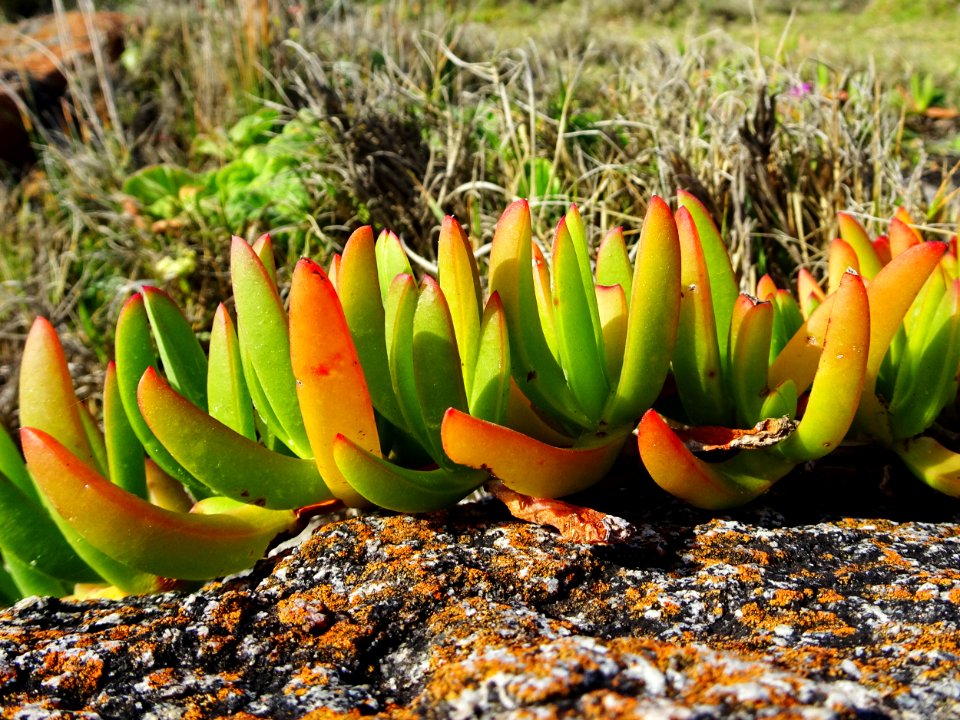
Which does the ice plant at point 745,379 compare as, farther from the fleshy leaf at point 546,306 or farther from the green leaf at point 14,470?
the green leaf at point 14,470

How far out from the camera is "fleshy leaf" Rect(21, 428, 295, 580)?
127 cm

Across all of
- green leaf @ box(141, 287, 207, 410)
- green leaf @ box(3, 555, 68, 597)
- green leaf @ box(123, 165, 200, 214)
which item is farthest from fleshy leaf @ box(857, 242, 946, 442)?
green leaf @ box(123, 165, 200, 214)

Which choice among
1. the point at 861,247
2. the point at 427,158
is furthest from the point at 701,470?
the point at 427,158

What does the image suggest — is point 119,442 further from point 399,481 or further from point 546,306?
point 546,306

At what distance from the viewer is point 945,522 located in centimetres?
152

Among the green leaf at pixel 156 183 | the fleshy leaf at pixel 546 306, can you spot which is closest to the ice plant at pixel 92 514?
the fleshy leaf at pixel 546 306

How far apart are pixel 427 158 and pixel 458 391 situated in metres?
2.36

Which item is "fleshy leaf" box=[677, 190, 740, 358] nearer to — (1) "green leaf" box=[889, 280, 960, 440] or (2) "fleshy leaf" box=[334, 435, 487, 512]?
(1) "green leaf" box=[889, 280, 960, 440]

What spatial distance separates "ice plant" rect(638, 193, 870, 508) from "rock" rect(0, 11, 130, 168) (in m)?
4.57

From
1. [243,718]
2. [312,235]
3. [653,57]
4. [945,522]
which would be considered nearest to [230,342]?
[243,718]

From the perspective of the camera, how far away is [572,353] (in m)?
1.48

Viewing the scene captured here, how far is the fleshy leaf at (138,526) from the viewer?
1.27m

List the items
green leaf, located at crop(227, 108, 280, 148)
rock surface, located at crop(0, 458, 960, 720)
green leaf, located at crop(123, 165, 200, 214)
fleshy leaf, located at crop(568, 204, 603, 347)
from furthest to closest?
green leaf, located at crop(227, 108, 280, 148) → green leaf, located at crop(123, 165, 200, 214) → fleshy leaf, located at crop(568, 204, 603, 347) → rock surface, located at crop(0, 458, 960, 720)

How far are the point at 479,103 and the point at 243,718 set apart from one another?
327 centimetres
